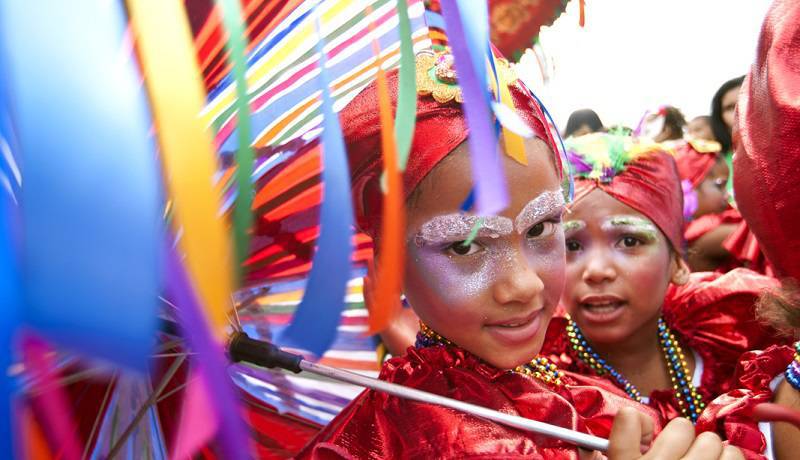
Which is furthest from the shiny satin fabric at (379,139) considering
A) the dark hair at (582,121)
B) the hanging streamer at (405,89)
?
the dark hair at (582,121)

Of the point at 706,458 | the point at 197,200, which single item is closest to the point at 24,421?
the point at 197,200

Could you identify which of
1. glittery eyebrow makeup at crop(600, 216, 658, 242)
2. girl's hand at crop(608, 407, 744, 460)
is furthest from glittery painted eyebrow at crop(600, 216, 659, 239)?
girl's hand at crop(608, 407, 744, 460)

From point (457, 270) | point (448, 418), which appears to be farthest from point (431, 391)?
point (457, 270)

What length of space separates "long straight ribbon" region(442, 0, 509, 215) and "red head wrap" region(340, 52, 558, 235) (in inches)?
13.4

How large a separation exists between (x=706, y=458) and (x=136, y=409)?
0.75 m

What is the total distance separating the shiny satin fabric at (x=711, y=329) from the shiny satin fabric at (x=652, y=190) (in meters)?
0.14

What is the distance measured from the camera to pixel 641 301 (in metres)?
1.79

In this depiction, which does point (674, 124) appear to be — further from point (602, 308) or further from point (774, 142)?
point (774, 142)

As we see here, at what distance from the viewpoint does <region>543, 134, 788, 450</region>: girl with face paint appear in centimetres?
179

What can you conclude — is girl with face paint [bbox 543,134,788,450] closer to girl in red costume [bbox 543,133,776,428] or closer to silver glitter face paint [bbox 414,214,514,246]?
girl in red costume [bbox 543,133,776,428]

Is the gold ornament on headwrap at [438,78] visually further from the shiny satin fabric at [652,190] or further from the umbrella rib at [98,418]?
the shiny satin fabric at [652,190]

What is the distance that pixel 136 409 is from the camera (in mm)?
1051

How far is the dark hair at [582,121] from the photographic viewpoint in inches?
157

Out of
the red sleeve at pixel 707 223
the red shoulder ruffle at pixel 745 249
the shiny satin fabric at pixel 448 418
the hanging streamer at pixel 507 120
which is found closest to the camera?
the hanging streamer at pixel 507 120
